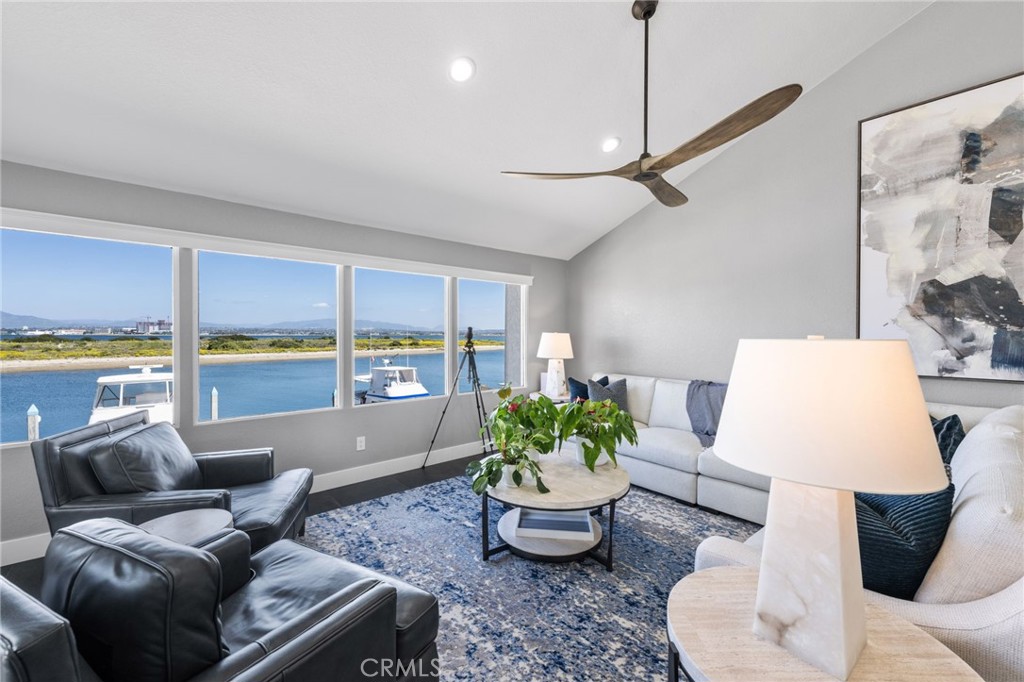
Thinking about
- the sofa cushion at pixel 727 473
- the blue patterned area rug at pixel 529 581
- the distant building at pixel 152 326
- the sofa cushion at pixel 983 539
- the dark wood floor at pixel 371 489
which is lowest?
the blue patterned area rug at pixel 529 581

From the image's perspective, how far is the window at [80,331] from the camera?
8.18 ft

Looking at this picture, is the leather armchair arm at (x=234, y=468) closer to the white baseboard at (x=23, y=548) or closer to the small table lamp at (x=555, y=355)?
the white baseboard at (x=23, y=548)

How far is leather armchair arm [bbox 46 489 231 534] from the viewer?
1.88 m

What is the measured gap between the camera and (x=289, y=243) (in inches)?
132

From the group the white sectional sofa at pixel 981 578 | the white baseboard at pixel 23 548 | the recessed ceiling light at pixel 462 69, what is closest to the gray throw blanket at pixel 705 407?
the white sectional sofa at pixel 981 578

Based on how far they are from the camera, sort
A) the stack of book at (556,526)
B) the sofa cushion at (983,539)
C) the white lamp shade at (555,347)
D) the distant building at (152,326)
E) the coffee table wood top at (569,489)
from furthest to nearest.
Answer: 1. the white lamp shade at (555,347)
2. the distant building at (152,326)
3. the stack of book at (556,526)
4. the coffee table wood top at (569,489)
5. the sofa cushion at (983,539)

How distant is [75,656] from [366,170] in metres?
3.05

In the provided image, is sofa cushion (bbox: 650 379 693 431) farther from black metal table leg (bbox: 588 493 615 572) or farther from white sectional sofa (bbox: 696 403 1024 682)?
white sectional sofa (bbox: 696 403 1024 682)

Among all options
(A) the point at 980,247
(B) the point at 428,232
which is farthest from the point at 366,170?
(A) the point at 980,247

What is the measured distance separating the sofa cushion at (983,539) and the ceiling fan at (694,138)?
143 cm

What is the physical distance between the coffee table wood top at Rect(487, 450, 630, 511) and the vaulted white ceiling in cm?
240

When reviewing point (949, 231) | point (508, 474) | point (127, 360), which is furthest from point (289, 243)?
point (949, 231)

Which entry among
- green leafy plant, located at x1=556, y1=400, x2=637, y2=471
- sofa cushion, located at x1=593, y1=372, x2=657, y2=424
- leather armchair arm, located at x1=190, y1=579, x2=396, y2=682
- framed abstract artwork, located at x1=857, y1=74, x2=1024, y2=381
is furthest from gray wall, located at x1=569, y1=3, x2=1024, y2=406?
leather armchair arm, located at x1=190, y1=579, x2=396, y2=682

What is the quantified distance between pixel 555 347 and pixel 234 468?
10.3ft
